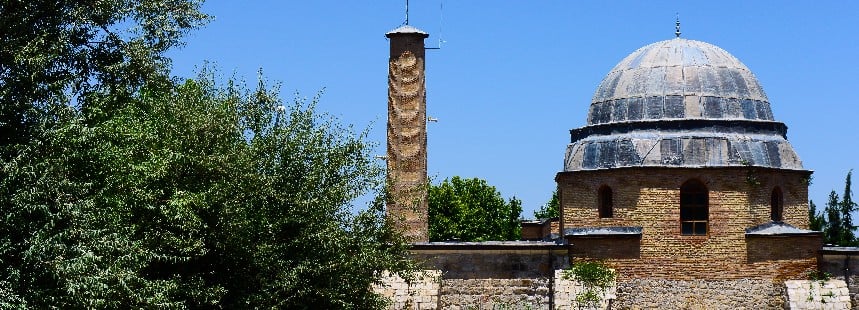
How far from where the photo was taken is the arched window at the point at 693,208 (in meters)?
25.0

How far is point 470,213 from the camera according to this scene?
1887 inches

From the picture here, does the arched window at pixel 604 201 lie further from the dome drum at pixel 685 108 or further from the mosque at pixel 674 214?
the dome drum at pixel 685 108

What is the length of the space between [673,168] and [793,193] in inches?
120

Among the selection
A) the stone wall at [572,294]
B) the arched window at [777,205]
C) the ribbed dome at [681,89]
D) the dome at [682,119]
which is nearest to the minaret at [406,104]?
the dome at [682,119]

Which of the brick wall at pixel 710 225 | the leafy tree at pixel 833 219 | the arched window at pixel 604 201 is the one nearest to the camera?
the brick wall at pixel 710 225

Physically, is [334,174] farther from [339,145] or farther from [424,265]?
[424,265]

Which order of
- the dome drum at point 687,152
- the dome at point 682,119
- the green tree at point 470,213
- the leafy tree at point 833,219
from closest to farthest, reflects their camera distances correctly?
1. the dome drum at point 687,152
2. the dome at point 682,119
3. the leafy tree at point 833,219
4. the green tree at point 470,213

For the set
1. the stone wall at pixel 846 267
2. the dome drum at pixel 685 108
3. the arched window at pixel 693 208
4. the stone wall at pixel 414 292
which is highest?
the dome drum at pixel 685 108

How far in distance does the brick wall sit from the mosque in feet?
0.07

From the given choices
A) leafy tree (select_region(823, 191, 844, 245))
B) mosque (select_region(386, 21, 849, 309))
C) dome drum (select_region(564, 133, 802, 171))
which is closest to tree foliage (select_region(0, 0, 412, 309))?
mosque (select_region(386, 21, 849, 309))

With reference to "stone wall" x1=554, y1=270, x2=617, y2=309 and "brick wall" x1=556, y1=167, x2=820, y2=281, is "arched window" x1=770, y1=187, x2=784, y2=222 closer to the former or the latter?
"brick wall" x1=556, y1=167, x2=820, y2=281

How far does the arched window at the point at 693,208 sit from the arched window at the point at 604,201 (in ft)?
5.22

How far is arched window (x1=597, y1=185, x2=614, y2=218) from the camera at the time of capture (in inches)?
1017

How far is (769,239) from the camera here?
24.6 m
